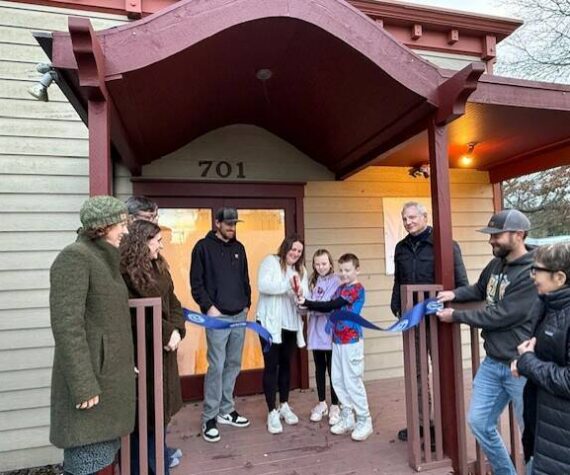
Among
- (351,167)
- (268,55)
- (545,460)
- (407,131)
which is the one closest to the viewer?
(545,460)

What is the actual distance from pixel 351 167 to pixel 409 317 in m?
1.90

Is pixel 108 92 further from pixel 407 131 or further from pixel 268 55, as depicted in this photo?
pixel 407 131

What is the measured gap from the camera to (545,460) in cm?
159

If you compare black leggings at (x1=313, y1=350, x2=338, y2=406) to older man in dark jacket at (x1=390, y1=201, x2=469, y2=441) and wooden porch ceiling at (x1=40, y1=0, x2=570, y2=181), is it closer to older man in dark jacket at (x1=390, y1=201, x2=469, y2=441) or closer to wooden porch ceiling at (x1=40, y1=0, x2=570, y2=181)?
older man in dark jacket at (x1=390, y1=201, x2=469, y2=441)

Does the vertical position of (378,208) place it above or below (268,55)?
below

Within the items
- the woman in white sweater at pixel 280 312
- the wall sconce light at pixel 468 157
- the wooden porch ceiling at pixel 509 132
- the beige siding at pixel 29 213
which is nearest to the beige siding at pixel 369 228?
the wooden porch ceiling at pixel 509 132

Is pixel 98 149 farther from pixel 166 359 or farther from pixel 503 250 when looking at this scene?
pixel 503 250

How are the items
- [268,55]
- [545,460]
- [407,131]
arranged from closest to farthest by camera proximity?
[545,460]
[268,55]
[407,131]

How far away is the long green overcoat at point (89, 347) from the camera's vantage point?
4.96ft

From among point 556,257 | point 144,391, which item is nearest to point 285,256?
point 144,391

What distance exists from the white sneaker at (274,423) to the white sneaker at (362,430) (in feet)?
1.72

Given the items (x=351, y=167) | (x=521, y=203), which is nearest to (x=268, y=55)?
(x=351, y=167)

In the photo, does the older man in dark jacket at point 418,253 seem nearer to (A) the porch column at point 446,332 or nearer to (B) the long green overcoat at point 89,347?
(A) the porch column at point 446,332

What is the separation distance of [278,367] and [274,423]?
0.40 m
